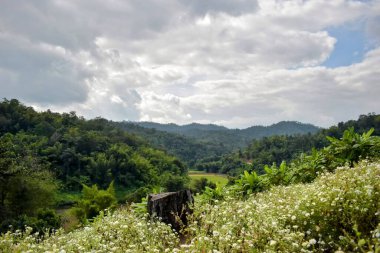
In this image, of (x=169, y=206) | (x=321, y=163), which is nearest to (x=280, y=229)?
(x=169, y=206)

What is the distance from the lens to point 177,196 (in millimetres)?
8680

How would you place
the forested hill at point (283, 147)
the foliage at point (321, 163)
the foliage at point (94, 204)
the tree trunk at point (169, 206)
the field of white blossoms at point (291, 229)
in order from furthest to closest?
1. the forested hill at point (283, 147)
2. the foliage at point (94, 204)
3. the foliage at point (321, 163)
4. the tree trunk at point (169, 206)
5. the field of white blossoms at point (291, 229)

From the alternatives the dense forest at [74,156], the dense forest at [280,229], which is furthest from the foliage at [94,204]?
the dense forest at [280,229]

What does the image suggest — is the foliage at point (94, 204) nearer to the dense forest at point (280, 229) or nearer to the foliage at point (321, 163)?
the foliage at point (321, 163)

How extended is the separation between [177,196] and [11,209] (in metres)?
38.1

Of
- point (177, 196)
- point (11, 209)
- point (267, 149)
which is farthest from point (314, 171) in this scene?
point (267, 149)

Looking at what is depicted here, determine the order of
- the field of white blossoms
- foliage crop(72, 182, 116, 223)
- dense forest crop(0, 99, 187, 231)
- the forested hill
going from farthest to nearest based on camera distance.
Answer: the forested hill < dense forest crop(0, 99, 187, 231) < foliage crop(72, 182, 116, 223) < the field of white blossoms

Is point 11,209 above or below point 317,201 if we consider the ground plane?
below

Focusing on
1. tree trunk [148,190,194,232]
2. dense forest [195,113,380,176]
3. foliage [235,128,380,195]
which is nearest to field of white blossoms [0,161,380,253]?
tree trunk [148,190,194,232]

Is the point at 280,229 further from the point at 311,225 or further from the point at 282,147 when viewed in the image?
the point at 282,147

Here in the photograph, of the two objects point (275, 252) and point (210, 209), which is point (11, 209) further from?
point (275, 252)

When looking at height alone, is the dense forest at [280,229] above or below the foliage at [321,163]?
below

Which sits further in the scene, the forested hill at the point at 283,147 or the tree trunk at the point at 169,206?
the forested hill at the point at 283,147

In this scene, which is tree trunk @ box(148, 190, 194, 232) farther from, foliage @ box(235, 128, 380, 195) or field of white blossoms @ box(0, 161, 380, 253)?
foliage @ box(235, 128, 380, 195)
